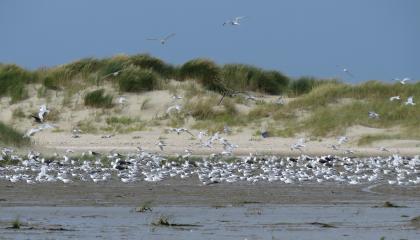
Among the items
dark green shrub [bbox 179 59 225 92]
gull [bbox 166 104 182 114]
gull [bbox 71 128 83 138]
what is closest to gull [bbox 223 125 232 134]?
gull [bbox 166 104 182 114]

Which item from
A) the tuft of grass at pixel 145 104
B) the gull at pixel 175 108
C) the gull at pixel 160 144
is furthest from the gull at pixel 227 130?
the tuft of grass at pixel 145 104

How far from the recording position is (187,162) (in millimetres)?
19797

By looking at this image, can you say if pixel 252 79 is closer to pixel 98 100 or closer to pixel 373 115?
pixel 98 100

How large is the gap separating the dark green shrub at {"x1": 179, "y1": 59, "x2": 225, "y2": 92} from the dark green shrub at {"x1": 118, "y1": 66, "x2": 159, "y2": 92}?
1.08m

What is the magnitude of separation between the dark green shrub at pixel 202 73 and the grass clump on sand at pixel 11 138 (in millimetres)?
10381

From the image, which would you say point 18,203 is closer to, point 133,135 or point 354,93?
point 133,135

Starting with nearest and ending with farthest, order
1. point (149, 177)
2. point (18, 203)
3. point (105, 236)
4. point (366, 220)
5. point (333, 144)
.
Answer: point (105, 236) < point (366, 220) < point (18, 203) < point (149, 177) < point (333, 144)

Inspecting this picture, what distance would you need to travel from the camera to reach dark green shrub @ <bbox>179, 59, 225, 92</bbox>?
3197 cm

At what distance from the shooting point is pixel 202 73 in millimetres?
32125

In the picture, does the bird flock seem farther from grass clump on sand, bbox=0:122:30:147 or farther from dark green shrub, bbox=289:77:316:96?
dark green shrub, bbox=289:77:316:96

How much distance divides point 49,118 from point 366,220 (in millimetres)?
16531

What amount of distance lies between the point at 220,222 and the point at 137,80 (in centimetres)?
1899

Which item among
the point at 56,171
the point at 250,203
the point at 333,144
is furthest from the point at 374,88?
the point at 250,203

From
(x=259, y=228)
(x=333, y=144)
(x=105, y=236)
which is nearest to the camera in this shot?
(x=105, y=236)
